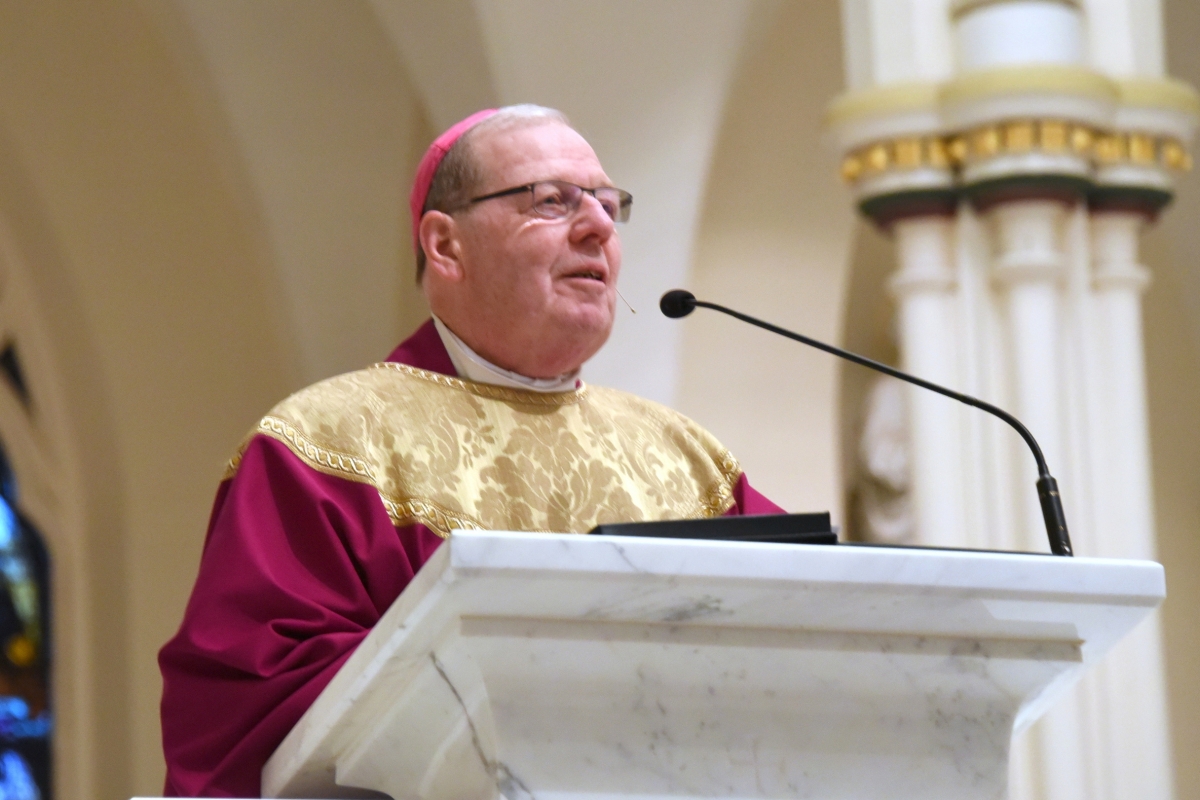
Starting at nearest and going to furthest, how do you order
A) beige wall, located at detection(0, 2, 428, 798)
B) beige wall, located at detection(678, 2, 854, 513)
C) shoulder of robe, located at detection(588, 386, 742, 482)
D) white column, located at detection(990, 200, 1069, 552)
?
shoulder of robe, located at detection(588, 386, 742, 482) < white column, located at detection(990, 200, 1069, 552) < beige wall, located at detection(678, 2, 854, 513) < beige wall, located at detection(0, 2, 428, 798)

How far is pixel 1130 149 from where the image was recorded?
5746 millimetres

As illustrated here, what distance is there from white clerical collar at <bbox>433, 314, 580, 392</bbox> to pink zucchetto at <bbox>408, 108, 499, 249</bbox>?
0.18 meters

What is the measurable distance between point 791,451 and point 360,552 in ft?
14.9

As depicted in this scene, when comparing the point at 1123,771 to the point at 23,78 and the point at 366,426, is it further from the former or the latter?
the point at 23,78

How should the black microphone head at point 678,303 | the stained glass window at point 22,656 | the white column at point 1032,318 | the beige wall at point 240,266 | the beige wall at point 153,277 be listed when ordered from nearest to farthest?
1. the black microphone head at point 678,303
2. the white column at point 1032,318
3. the beige wall at point 240,266
4. the beige wall at point 153,277
5. the stained glass window at point 22,656

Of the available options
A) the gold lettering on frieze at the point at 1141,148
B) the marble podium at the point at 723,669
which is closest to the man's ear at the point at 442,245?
the marble podium at the point at 723,669

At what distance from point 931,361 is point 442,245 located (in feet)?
10.00

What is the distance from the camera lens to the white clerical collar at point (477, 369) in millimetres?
3031

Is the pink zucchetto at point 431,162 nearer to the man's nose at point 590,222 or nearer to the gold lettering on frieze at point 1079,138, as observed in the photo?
the man's nose at point 590,222

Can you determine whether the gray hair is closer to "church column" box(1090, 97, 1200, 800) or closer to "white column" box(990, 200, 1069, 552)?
"white column" box(990, 200, 1069, 552)

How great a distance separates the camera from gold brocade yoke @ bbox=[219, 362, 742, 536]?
2.70m

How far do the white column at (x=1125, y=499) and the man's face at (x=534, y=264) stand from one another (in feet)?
9.93

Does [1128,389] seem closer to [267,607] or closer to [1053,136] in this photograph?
[1053,136]

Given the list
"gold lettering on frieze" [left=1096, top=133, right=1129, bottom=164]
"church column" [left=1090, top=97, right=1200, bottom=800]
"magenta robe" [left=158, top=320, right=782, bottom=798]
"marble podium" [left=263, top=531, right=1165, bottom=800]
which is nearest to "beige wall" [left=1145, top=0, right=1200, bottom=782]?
"church column" [left=1090, top=97, right=1200, bottom=800]
